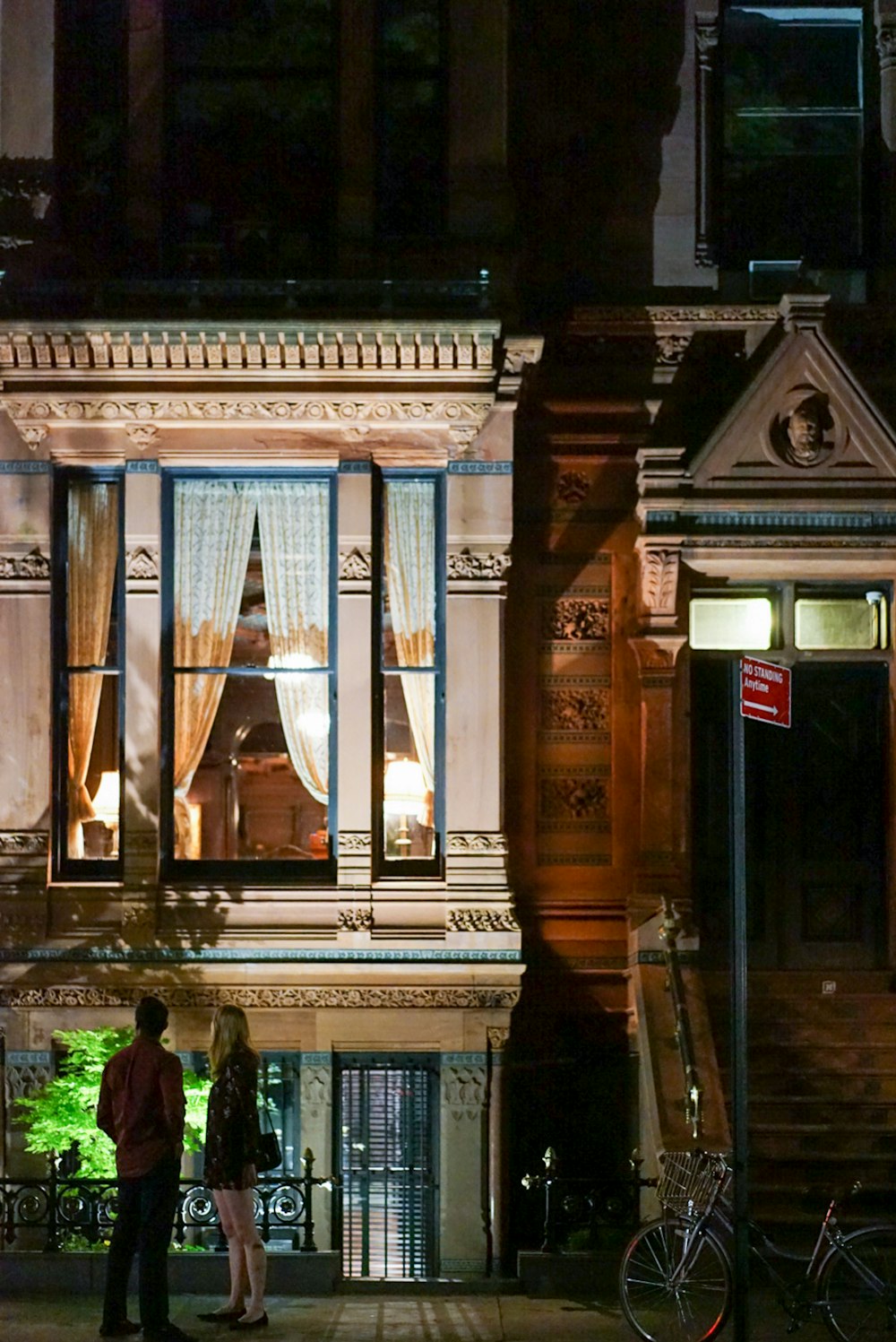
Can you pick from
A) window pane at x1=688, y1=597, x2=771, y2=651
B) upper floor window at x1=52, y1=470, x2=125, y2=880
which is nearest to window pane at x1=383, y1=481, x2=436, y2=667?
upper floor window at x1=52, y1=470, x2=125, y2=880

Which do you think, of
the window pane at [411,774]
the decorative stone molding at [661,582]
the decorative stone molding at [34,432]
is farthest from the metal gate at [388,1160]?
the decorative stone molding at [34,432]

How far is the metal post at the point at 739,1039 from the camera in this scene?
10.6 meters

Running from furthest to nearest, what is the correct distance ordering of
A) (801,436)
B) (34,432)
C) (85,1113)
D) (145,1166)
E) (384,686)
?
(801,436)
(384,686)
(34,432)
(85,1113)
(145,1166)

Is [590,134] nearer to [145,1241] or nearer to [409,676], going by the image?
[409,676]

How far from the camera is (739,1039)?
35.0 feet

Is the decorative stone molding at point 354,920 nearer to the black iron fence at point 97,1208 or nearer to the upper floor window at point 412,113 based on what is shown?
the black iron fence at point 97,1208

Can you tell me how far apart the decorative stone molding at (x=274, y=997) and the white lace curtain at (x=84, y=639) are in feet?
3.89

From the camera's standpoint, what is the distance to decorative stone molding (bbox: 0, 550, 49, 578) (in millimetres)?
15734

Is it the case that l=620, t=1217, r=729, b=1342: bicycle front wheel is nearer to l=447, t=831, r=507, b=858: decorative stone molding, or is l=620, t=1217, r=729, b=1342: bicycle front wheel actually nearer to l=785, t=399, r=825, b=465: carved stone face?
l=447, t=831, r=507, b=858: decorative stone molding

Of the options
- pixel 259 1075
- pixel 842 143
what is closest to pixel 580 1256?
pixel 259 1075

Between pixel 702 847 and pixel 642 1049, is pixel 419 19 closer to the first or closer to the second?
pixel 702 847

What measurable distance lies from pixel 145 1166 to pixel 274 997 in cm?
404

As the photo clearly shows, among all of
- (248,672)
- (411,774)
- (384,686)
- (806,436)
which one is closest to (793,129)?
(806,436)

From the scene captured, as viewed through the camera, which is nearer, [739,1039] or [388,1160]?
[739,1039]
